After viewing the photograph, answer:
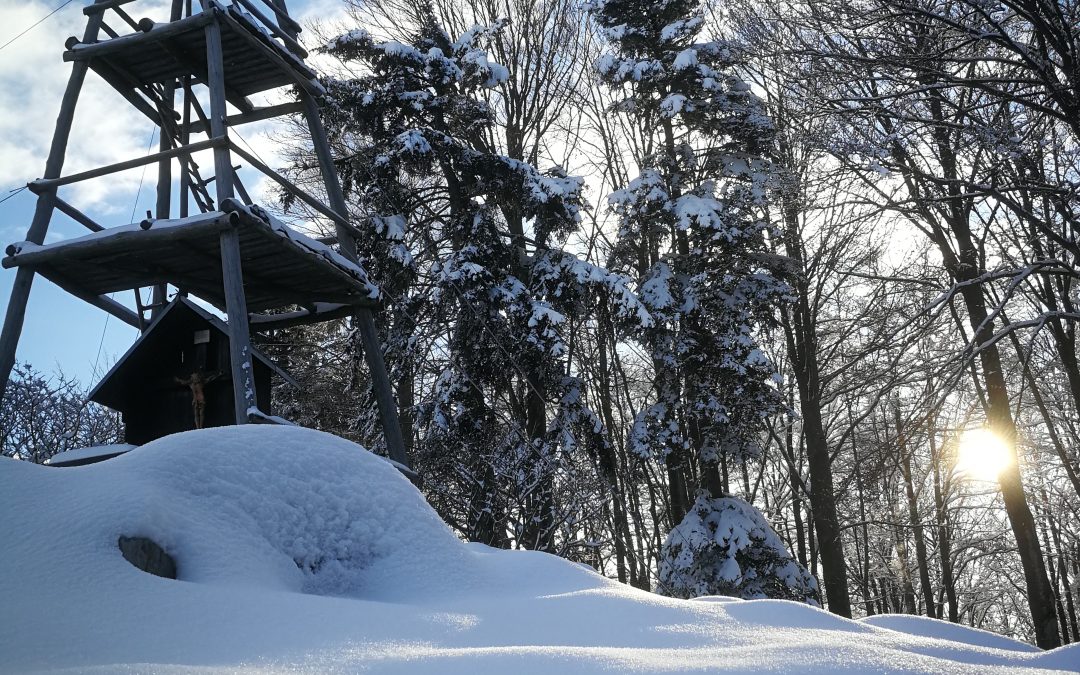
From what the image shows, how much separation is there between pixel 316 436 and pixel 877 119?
5.75 metres

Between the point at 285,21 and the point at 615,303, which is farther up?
the point at 285,21

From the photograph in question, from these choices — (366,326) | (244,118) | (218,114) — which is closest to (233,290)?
(218,114)

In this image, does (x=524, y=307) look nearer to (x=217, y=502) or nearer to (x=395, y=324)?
(x=395, y=324)

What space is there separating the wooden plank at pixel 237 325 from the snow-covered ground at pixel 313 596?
3.59 metres

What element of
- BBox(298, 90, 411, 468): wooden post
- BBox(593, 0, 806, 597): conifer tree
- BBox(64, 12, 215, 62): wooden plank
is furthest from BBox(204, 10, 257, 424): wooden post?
BBox(593, 0, 806, 597): conifer tree

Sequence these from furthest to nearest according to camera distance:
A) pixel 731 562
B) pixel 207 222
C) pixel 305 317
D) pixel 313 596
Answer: pixel 731 562
pixel 305 317
pixel 207 222
pixel 313 596

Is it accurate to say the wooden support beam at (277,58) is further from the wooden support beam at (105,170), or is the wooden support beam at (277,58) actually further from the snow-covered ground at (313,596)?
the snow-covered ground at (313,596)

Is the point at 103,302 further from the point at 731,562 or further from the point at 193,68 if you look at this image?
the point at 731,562

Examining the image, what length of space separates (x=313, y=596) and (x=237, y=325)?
511 cm

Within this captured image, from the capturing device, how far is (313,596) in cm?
326

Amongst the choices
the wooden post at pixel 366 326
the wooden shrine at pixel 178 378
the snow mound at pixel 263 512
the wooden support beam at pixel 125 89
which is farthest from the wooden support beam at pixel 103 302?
the snow mound at pixel 263 512

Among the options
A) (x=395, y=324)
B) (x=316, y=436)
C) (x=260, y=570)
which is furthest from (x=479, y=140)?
(x=260, y=570)

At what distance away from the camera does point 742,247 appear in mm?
14180

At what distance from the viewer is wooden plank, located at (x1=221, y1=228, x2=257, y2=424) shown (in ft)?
25.3
